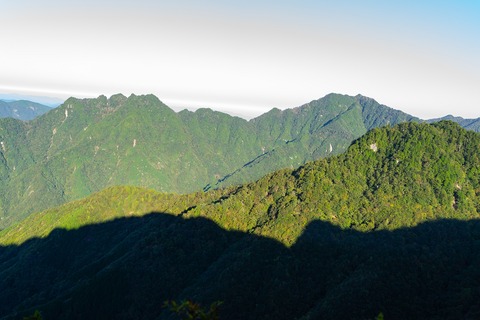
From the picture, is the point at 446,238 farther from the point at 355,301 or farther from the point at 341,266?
the point at 355,301

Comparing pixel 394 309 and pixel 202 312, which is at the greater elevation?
pixel 202 312

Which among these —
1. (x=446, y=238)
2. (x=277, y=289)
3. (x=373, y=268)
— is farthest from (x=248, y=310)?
(x=446, y=238)

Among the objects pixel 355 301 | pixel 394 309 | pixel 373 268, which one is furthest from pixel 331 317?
pixel 373 268

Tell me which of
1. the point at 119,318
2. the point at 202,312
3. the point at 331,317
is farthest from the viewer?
the point at 119,318

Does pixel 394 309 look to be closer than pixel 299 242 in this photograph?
Yes

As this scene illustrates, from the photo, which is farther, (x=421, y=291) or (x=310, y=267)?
(x=310, y=267)

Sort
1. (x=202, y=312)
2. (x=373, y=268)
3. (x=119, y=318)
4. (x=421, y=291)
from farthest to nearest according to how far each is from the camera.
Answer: (x=119, y=318) < (x=373, y=268) < (x=421, y=291) < (x=202, y=312)

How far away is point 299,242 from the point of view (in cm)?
19988

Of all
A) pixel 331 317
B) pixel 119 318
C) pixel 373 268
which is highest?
pixel 373 268

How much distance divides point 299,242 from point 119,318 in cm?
10580

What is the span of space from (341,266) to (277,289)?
3394 centimetres

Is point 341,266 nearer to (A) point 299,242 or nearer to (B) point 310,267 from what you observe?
(B) point 310,267

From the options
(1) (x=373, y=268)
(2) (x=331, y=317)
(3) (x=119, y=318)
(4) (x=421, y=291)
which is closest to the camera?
(2) (x=331, y=317)

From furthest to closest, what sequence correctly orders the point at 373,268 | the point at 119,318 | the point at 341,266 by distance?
1. the point at 119,318
2. the point at 341,266
3. the point at 373,268
